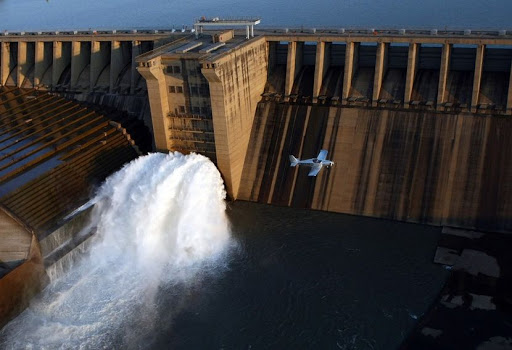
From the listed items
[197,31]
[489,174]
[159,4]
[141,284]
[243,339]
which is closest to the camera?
[243,339]

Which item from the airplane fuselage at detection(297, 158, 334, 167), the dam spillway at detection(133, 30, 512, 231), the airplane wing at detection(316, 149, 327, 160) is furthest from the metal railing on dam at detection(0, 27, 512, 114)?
the airplane fuselage at detection(297, 158, 334, 167)

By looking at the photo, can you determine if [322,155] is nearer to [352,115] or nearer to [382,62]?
[352,115]

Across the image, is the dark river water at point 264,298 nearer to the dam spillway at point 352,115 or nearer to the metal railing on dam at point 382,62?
the dam spillway at point 352,115

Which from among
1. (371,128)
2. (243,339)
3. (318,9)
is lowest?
(243,339)

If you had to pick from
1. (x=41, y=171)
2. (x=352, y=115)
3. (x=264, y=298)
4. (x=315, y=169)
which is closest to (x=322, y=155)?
(x=315, y=169)

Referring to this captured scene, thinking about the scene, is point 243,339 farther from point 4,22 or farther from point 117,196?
point 4,22

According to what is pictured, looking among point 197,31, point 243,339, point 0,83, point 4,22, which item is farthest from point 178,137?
point 4,22

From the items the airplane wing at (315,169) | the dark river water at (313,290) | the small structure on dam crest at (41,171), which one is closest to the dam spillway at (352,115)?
the airplane wing at (315,169)
